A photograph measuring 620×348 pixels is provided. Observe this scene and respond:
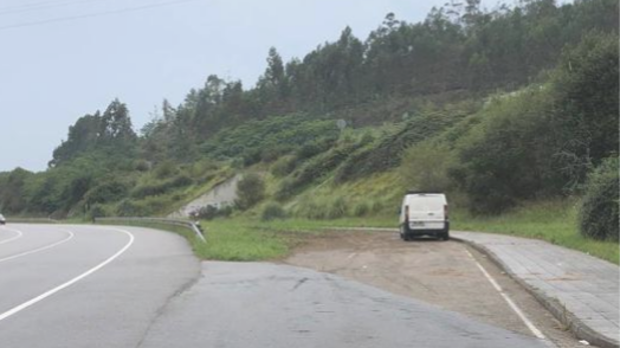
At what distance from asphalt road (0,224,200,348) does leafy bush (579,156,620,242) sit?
12.0 meters

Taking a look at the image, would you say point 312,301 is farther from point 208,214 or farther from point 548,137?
point 208,214

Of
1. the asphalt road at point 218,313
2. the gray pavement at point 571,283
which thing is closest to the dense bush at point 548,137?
the gray pavement at point 571,283

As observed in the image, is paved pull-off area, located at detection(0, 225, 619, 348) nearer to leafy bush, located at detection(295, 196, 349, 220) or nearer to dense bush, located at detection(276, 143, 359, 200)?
leafy bush, located at detection(295, 196, 349, 220)

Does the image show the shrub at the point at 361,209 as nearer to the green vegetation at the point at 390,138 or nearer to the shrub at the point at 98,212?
the green vegetation at the point at 390,138

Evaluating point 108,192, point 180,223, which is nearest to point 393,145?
point 180,223

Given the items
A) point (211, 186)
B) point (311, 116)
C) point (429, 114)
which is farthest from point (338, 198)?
point (311, 116)

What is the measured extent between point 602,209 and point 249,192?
56597 millimetres

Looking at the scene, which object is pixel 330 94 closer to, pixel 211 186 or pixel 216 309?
pixel 211 186

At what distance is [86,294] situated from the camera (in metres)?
13.9

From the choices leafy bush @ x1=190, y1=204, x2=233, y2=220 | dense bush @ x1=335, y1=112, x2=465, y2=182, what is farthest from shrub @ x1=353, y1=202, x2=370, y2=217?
leafy bush @ x1=190, y1=204, x2=233, y2=220

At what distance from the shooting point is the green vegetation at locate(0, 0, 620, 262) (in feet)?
124

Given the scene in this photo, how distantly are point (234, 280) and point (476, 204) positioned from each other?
29.2 meters

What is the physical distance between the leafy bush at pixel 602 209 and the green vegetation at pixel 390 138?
0.06 m

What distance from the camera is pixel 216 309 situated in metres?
12.0
